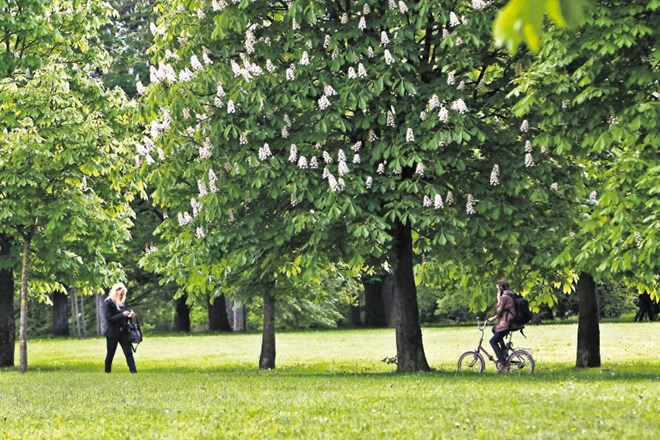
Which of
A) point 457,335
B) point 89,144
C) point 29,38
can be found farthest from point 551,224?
point 457,335

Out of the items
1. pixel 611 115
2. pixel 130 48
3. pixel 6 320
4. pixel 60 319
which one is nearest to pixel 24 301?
pixel 6 320

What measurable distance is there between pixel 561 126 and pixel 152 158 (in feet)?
22.9

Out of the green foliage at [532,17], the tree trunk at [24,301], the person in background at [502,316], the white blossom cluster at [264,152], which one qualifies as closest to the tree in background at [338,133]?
the white blossom cluster at [264,152]

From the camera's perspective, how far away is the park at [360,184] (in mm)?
11430

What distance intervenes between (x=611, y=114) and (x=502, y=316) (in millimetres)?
4631

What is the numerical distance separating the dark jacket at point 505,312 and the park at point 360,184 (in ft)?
0.13

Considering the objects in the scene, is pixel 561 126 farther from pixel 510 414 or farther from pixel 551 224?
pixel 510 414

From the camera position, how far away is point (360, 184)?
15297 millimetres

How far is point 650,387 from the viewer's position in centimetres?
1268

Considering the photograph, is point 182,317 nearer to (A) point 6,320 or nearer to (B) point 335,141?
(A) point 6,320

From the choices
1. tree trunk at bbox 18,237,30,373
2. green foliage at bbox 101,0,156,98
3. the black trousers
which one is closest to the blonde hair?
the black trousers

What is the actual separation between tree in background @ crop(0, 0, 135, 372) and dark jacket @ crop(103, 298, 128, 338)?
231cm

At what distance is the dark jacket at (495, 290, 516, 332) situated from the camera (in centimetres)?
1692

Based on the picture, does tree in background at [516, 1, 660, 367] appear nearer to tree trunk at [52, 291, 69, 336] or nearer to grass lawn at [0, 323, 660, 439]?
grass lawn at [0, 323, 660, 439]
